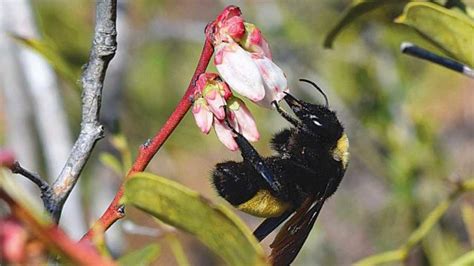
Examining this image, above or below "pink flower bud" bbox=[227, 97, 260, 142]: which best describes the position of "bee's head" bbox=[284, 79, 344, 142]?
below

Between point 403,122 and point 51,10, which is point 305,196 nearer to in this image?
point 403,122

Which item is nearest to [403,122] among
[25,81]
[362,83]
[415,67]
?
[362,83]

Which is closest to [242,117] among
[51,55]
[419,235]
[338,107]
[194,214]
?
[194,214]

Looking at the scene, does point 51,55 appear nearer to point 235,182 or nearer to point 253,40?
point 235,182

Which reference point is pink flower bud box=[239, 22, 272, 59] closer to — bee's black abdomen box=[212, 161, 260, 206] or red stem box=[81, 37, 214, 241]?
red stem box=[81, 37, 214, 241]

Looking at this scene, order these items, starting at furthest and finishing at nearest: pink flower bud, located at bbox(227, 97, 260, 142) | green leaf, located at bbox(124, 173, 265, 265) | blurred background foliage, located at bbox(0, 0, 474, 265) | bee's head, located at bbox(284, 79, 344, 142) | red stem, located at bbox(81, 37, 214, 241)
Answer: blurred background foliage, located at bbox(0, 0, 474, 265), bee's head, located at bbox(284, 79, 344, 142), pink flower bud, located at bbox(227, 97, 260, 142), red stem, located at bbox(81, 37, 214, 241), green leaf, located at bbox(124, 173, 265, 265)

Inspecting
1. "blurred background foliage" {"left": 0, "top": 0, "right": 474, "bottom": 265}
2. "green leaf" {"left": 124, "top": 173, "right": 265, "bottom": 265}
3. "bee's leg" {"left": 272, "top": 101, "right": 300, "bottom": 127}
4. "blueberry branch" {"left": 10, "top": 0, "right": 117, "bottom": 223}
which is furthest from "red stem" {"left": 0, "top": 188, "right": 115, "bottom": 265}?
"blurred background foliage" {"left": 0, "top": 0, "right": 474, "bottom": 265}

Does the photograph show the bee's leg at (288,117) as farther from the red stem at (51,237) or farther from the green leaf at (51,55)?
the red stem at (51,237)
